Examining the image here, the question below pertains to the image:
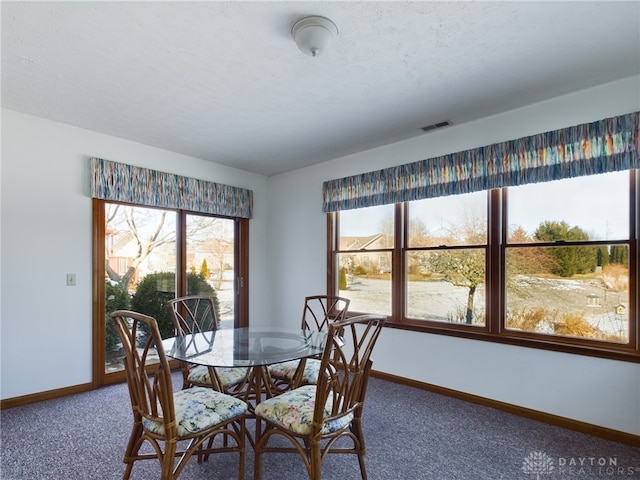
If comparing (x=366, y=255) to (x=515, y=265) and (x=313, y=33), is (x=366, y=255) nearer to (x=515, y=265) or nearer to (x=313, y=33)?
(x=515, y=265)

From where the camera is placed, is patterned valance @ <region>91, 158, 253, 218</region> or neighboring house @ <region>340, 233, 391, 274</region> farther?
neighboring house @ <region>340, 233, 391, 274</region>

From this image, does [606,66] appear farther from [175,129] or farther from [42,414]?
[42,414]

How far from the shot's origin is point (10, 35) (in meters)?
1.96

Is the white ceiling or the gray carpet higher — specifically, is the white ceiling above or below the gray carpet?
above

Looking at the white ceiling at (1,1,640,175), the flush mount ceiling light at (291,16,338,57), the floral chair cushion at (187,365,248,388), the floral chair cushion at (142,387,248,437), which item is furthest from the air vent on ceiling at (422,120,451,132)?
the floral chair cushion at (142,387,248,437)

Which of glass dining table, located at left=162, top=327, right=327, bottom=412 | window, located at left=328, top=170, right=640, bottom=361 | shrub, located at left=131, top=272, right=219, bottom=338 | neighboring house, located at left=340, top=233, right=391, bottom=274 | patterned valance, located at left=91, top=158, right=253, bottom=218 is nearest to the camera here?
glass dining table, located at left=162, top=327, right=327, bottom=412

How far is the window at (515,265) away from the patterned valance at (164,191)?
5.66 ft

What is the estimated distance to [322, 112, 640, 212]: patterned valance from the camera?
243cm

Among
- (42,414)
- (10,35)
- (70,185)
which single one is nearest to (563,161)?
(10,35)

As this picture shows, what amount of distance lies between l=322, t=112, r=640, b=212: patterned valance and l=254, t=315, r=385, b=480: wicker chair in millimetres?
1905

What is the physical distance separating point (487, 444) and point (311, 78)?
112 inches

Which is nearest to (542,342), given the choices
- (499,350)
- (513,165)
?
(499,350)

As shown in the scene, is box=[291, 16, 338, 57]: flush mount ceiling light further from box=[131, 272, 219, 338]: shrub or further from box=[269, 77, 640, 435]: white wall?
box=[131, 272, 219, 338]: shrub

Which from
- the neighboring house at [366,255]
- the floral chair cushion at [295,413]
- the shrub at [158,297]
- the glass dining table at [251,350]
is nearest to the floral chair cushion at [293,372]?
the glass dining table at [251,350]
